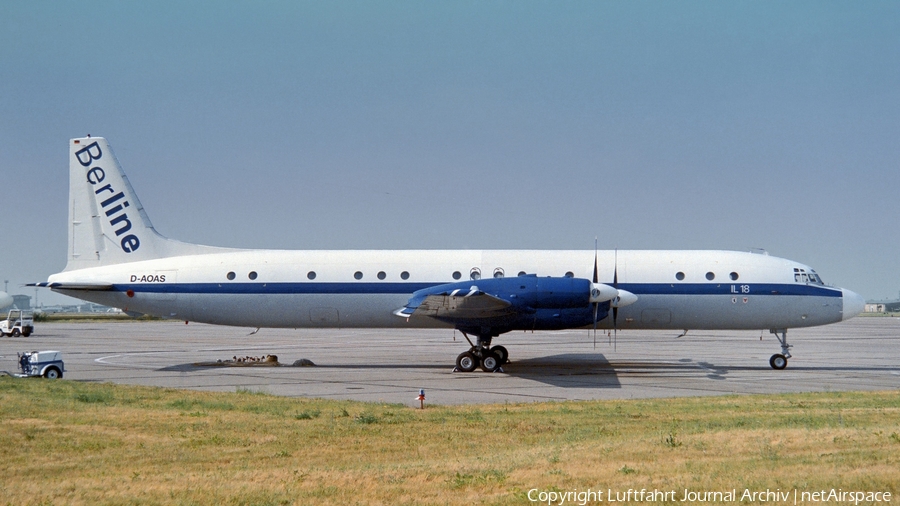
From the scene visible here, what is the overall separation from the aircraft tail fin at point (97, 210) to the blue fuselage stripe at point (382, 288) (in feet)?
5.97

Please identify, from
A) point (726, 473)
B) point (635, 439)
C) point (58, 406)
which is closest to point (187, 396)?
point (58, 406)

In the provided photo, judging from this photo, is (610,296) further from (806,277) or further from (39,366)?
(39,366)

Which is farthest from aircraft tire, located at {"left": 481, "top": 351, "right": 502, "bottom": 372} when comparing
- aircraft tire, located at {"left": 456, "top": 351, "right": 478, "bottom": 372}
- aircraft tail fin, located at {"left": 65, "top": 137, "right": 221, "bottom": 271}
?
aircraft tail fin, located at {"left": 65, "top": 137, "right": 221, "bottom": 271}

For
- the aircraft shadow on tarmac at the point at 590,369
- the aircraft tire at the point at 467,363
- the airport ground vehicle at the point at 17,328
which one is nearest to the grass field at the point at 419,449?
the aircraft shadow on tarmac at the point at 590,369

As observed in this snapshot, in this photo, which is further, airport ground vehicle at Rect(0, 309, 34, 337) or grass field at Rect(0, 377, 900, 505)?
airport ground vehicle at Rect(0, 309, 34, 337)

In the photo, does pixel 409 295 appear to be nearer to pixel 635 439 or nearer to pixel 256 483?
pixel 635 439

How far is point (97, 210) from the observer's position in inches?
1046

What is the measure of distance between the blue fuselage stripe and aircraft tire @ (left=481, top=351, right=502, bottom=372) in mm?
2971

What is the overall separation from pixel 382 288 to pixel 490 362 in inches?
173

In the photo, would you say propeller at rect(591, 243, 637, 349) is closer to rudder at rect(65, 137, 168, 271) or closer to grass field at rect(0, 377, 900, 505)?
grass field at rect(0, 377, 900, 505)

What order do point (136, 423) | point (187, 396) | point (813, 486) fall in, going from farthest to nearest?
point (187, 396)
point (136, 423)
point (813, 486)

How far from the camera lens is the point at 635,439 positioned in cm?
1104

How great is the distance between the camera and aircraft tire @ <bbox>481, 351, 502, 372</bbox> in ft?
77.5

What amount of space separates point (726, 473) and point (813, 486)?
1010 mm
